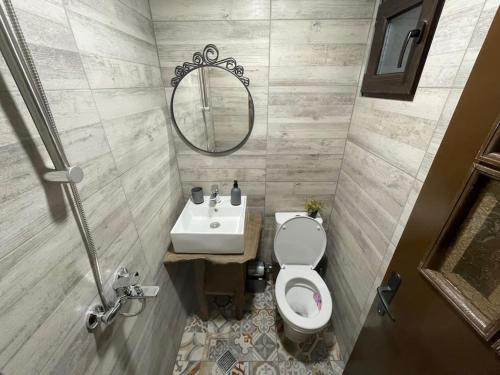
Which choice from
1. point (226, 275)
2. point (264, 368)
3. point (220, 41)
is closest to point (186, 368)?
point (264, 368)

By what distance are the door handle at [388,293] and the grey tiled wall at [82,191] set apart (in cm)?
106

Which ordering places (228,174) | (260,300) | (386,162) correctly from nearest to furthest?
1. (386,162)
2. (228,174)
3. (260,300)

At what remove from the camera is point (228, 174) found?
5.17 feet

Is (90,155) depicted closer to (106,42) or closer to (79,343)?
(106,42)

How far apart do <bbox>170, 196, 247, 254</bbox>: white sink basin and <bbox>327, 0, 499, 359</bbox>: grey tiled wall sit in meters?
0.71

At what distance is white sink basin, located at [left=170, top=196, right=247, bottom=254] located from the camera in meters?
1.26

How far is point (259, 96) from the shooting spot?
1334mm

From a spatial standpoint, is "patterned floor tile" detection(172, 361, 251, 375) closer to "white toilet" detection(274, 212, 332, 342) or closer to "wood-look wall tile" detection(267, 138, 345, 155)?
"white toilet" detection(274, 212, 332, 342)

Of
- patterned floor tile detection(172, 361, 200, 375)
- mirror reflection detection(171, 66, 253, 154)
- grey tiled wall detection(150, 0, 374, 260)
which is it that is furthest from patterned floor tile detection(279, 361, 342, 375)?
mirror reflection detection(171, 66, 253, 154)

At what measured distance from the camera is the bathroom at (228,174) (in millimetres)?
507

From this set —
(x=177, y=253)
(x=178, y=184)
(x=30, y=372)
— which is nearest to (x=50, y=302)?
(x=30, y=372)

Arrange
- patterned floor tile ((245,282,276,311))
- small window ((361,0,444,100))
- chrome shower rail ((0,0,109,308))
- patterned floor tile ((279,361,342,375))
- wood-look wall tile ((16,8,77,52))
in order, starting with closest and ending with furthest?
chrome shower rail ((0,0,109,308)) → wood-look wall tile ((16,8,77,52)) → small window ((361,0,444,100)) → patterned floor tile ((279,361,342,375)) → patterned floor tile ((245,282,276,311))

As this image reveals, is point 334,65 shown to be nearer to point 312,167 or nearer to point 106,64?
point 312,167

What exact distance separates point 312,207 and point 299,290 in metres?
0.65
